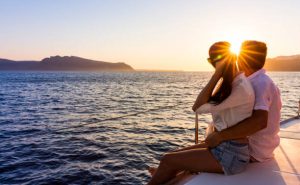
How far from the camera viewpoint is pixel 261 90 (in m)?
3.24

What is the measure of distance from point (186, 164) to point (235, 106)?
81cm

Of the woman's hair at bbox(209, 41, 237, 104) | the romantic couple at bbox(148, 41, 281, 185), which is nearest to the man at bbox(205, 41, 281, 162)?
the romantic couple at bbox(148, 41, 281, 185)

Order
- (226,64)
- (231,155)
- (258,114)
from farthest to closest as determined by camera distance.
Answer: (231,155) → (258,114) → (226,64)

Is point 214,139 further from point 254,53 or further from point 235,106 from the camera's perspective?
point 254,53

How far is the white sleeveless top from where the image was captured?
306cm

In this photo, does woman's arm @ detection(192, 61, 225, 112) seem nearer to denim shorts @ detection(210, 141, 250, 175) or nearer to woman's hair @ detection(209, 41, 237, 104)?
woman's hair @ detection(209, 41, 237, 104)

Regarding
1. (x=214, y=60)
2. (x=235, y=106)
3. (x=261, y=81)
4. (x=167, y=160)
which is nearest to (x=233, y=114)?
(x=235, y=106)

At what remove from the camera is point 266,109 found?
319 centimetres

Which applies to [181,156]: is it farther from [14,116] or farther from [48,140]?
[14,116]

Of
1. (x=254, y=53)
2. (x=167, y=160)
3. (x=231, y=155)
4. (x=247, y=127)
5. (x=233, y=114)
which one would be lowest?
(x=167, y=160)

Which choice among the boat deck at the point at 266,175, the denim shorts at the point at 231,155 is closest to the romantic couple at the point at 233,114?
the denim shorts at the point at 231,155

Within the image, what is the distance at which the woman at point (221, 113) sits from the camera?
3.08 metres

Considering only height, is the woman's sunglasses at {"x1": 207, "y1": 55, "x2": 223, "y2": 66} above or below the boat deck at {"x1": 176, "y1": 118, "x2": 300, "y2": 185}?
above

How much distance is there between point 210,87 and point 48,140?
37.6ft
